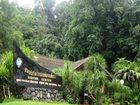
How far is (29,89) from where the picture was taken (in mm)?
16281

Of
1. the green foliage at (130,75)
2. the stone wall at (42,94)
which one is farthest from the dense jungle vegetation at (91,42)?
the stone wall at (42,94)

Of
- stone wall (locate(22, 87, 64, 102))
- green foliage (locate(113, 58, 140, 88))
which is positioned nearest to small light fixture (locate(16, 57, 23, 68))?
stone wall (locate(22, 87, 64, 102))

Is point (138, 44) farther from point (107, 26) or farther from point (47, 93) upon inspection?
point (47, 93)

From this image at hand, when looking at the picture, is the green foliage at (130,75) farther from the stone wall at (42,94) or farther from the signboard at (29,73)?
the signboard at (29,73)

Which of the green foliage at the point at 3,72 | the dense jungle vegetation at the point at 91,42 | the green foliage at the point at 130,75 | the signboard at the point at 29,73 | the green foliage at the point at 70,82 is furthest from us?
the green foliage at the point at 130,75

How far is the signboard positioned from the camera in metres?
15.8

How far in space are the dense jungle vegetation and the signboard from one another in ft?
2.14

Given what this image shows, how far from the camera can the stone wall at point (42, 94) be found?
1631 centimetres

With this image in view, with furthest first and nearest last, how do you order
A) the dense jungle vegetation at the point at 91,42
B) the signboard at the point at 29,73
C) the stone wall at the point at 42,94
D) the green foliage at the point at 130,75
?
1. the green foliage at the point at 130,75
2. the dense jungle vegetation at the point at 91,42
3. the stone wall at the point at 42,94
4. the signboard at the point at 29,73

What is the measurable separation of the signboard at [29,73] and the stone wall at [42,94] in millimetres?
245

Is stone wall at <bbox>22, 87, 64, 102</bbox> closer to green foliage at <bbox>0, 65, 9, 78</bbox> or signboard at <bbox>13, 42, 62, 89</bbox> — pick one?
signboard at <bbox>13, 42, 62, 89</bbox>

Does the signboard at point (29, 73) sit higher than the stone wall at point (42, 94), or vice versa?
the signboard at point (29, 73)

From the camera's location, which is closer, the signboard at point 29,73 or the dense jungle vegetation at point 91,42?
the signboard at point 29,73

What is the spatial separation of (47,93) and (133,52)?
17787 millimetres
